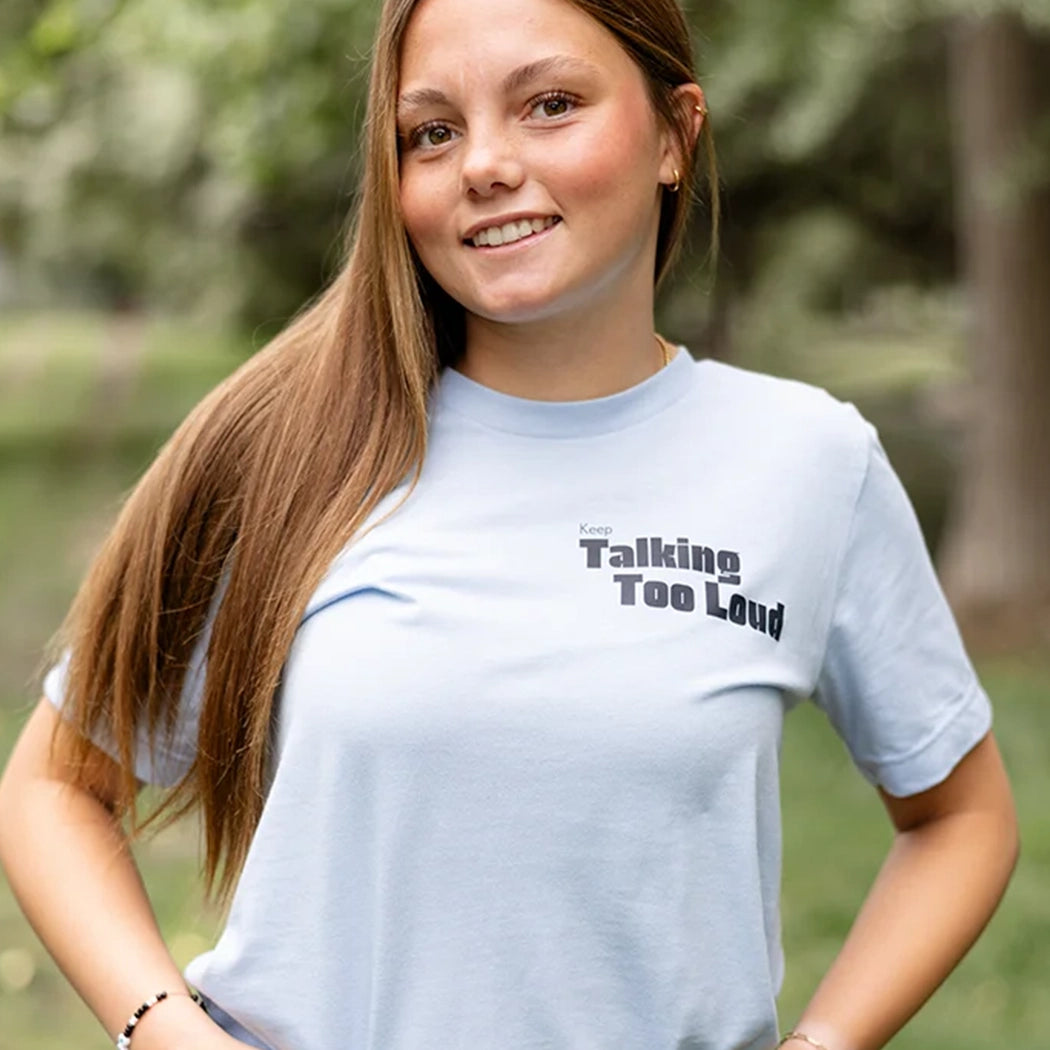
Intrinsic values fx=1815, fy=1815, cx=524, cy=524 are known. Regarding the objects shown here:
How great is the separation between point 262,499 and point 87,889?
0.49m

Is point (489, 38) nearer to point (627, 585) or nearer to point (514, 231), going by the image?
point (514, 231)

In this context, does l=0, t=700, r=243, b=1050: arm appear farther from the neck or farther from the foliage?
the foliage

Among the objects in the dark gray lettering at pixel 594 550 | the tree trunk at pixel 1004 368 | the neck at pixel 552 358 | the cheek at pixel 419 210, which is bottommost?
the tree trunk at pixel 1004 368

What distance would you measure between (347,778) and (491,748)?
0.49 ft

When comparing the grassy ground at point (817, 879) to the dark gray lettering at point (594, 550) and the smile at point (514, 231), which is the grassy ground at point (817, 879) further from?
the smile at point (514, 231)

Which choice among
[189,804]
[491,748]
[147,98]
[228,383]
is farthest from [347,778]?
A: [147,98]

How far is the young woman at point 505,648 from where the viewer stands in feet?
6.05

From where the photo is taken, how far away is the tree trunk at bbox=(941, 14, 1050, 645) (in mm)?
8906

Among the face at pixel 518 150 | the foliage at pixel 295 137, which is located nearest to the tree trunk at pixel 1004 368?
the foliage at pixel 295 137

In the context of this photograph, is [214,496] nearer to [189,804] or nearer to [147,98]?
[189,804]

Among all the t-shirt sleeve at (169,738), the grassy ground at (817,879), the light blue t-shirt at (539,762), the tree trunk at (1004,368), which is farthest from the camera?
the tree trunk at (1004,368)

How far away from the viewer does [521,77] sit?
1.90 meters

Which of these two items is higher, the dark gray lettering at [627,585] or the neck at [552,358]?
the neck at [552,358]

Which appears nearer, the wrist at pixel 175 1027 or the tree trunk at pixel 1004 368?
the wrist at pixel 175 1027
